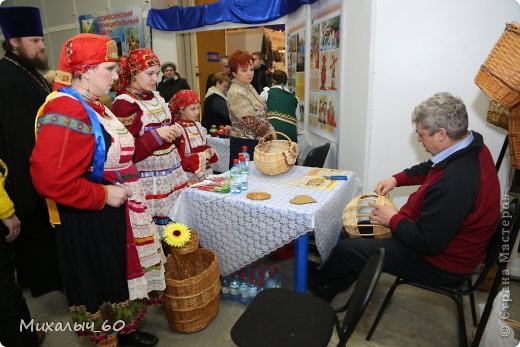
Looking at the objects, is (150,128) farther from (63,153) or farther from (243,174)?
(63,153)

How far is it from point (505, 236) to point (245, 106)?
6.77ft

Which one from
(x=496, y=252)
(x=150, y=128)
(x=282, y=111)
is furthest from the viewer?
(x=282, y=111)

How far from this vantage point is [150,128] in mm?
1944

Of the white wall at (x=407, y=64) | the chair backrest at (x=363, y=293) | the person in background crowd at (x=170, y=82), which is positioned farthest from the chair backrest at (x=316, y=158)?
the person in background crowd at (x=170, y=82)

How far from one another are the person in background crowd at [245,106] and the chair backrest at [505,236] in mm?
1870

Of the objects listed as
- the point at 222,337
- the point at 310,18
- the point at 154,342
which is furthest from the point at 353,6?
the point at 154,342

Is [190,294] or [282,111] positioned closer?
[190,294]

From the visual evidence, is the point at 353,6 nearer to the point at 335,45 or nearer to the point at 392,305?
the point at 335,45

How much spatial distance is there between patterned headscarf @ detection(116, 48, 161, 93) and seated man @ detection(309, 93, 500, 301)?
1.49m

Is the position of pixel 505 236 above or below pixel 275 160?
below

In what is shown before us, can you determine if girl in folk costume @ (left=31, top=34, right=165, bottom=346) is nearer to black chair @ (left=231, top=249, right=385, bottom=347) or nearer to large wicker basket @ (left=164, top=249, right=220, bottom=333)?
large wicker basket @ (left=164, top=249, right=220, bottom=333)

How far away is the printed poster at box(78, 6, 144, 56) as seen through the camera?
6164mm

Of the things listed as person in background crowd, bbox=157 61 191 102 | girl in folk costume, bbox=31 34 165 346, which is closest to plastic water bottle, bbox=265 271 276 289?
girl in folk costume, bbox=31 34 165 346

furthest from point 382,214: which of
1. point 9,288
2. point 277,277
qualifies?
point 9,288
